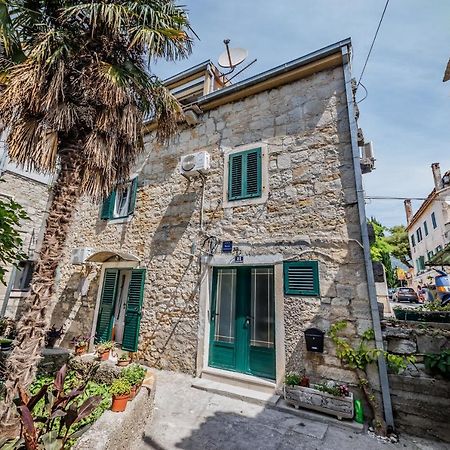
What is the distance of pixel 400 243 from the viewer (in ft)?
108

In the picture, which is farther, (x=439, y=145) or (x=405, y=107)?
(x=439, y=145)

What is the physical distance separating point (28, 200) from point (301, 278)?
11.1 meters

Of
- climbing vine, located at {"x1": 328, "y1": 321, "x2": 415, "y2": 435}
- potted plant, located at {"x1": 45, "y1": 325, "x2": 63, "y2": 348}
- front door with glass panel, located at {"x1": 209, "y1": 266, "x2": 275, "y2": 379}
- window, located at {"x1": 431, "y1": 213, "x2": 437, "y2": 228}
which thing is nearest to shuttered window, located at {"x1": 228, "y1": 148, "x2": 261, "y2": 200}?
front door with glass panel, located at {"x1": 209, "y1": 266, "x2": 275, "y2": 379}

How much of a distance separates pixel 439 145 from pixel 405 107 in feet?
5.88

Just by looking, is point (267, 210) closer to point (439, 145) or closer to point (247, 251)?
point (247, 251)

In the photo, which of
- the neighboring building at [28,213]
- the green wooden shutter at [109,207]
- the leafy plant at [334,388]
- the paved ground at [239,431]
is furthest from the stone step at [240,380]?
the neighboring building at [28,213]

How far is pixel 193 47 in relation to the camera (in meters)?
5.32

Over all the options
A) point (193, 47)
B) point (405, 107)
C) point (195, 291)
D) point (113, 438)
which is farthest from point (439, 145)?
point (113, 438)

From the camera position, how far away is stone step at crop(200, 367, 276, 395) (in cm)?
476

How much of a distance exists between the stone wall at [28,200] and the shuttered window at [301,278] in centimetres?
1003

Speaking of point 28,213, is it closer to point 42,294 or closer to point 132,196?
point 132,196

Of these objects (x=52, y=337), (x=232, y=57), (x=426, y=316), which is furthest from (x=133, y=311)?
(x=232, y=57)

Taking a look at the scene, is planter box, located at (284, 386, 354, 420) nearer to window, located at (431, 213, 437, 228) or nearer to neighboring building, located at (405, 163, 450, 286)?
neighboring building, located at (405, 163, 450, 286)

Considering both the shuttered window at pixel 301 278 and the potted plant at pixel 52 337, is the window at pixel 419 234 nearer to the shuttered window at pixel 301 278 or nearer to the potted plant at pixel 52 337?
the shuttered window at pixel 301 278
